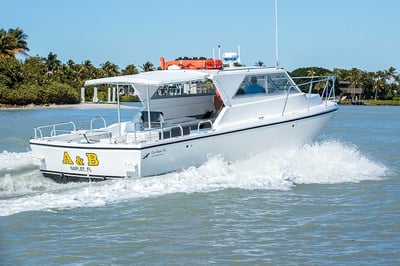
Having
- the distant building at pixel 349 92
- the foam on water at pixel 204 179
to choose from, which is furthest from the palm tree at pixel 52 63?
the foam on water at pixel 204 179

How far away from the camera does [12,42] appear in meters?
73.8

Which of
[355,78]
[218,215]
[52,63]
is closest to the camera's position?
[218,215]

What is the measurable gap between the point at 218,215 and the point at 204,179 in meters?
2.48

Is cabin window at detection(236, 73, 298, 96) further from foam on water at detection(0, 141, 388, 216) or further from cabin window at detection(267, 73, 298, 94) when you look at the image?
foam on water at detection(0, 141, 388, 216)

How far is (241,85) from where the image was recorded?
14625mm

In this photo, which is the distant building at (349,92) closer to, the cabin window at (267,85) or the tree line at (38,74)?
the tree line at (38,74)

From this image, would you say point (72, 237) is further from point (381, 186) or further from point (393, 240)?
point (381, 186)

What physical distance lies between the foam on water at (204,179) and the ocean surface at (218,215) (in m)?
0.02

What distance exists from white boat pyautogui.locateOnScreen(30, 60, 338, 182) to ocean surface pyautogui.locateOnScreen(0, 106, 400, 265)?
0.30m

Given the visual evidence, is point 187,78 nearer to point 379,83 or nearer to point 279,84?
point 279,84

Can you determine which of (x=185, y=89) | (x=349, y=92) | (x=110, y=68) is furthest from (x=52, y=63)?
A: (x=185, y=89)

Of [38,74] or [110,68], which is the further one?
[110,68]

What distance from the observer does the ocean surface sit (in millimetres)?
8555

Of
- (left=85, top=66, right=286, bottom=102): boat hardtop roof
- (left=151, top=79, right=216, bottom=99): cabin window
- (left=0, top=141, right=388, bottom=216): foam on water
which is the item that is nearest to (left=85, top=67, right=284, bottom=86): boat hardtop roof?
(left=85, top=66, right=286, bottom=102): boat hardtop roof
